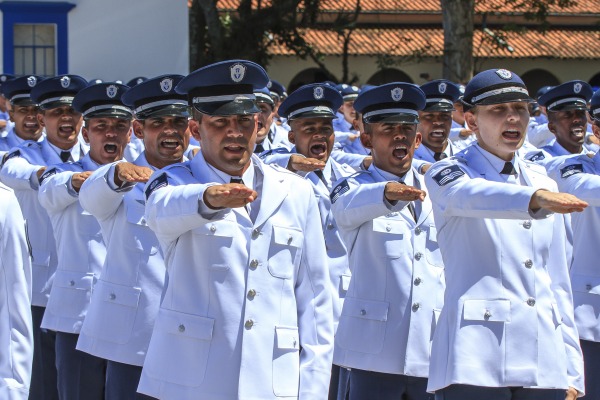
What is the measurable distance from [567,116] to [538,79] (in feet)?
115

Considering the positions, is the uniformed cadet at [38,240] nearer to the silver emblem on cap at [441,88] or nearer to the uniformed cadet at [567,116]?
the silver emblem on cap at [441,88]

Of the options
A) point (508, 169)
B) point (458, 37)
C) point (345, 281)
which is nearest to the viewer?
point (508, 169)

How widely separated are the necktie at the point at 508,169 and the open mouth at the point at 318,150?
2750 millimetres

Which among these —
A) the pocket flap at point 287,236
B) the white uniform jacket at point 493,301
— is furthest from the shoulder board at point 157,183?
the white uniform jacket at point 493,301

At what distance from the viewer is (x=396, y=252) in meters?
6.72

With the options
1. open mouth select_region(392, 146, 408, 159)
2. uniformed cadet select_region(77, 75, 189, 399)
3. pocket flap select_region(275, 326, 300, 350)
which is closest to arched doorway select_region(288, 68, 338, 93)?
open mouth select_region(392, 146, 408, 159)

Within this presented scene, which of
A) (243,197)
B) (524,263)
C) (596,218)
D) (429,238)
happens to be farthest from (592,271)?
(243,197)

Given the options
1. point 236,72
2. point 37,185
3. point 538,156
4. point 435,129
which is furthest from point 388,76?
point 236,72

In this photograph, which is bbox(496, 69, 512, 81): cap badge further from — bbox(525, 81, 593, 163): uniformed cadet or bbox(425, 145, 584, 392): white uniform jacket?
bbox(525, 81, 593, 163): uniformed cadet

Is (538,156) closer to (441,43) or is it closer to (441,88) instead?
(441,88)

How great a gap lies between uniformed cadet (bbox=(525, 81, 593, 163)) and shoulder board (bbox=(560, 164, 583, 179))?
71.1 inches

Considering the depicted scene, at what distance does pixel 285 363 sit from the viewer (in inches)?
190

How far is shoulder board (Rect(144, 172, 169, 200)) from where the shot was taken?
16.0 feet

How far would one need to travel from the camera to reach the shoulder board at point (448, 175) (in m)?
5.45
